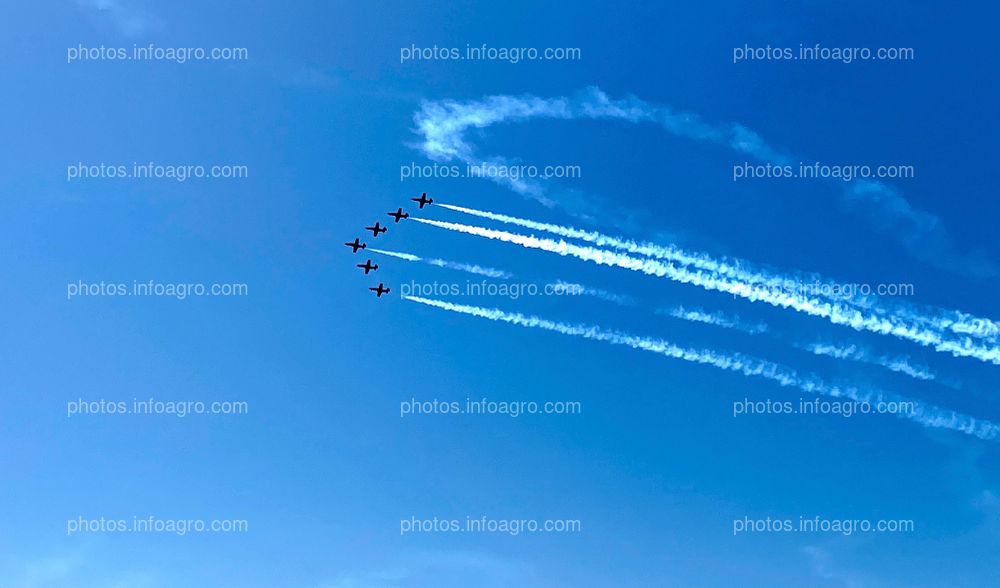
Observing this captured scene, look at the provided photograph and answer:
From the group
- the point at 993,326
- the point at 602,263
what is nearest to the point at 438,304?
the point at 602,263

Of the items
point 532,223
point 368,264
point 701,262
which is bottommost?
point 701,262

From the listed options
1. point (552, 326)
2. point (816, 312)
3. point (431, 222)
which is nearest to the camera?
point (816, 312)

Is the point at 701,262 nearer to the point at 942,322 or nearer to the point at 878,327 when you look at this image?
the point at 878,327

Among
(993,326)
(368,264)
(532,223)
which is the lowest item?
(993,326)

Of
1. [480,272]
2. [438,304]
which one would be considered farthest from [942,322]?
[438,304]

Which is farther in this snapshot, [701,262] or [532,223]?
[532,223]

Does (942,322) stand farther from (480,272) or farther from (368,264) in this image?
(368,264)

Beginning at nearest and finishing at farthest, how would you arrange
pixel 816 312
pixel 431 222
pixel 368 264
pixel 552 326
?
pixel 816 312
pixel 552 326
pixel 431 222
pixel 368 264

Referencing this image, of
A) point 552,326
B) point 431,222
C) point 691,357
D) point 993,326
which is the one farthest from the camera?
point 431,222

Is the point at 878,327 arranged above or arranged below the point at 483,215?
below
